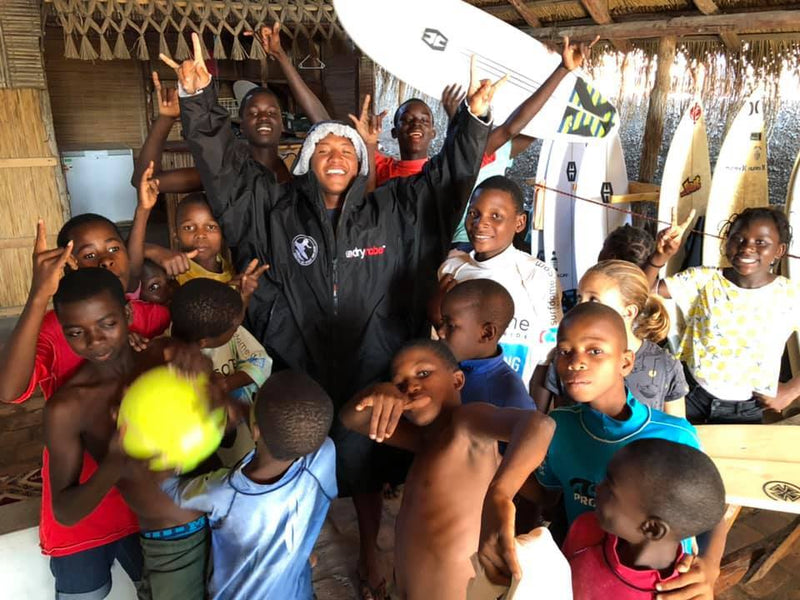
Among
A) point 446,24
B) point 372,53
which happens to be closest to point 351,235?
point 372,53

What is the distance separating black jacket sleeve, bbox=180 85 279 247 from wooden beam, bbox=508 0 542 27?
3.48 metres

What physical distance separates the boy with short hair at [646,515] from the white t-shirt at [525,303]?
0.84 m

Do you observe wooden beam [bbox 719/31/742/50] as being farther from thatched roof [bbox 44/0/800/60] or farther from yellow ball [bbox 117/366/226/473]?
yellow ball [bbox 117/366/226/473]

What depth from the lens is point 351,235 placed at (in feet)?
5.88

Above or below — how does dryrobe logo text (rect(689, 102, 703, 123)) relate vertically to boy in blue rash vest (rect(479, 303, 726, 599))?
above

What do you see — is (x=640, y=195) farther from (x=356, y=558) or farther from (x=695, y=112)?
(x=356, y=558)

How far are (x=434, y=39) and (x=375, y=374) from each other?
6.90 feet

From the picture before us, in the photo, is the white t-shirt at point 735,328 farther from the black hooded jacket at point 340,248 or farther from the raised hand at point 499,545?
the raised hand at point 499,545

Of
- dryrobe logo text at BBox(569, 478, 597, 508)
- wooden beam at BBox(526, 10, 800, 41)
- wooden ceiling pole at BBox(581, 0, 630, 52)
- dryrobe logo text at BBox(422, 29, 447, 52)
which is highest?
wooden ceiling pole at BBox(581, 0, 630, 52)

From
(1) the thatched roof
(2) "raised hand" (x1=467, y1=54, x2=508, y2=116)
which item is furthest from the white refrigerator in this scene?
(2) "raised hand" (x1=467, y1=54, x2=508, y2=116)

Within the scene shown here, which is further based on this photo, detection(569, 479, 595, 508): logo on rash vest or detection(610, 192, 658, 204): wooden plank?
detection(610, 192, 658, 204): wooden plank

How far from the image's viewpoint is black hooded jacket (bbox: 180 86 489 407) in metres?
1.78

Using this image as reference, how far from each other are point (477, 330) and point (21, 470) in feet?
Answer: 8.35

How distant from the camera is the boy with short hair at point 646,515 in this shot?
3.48ft
